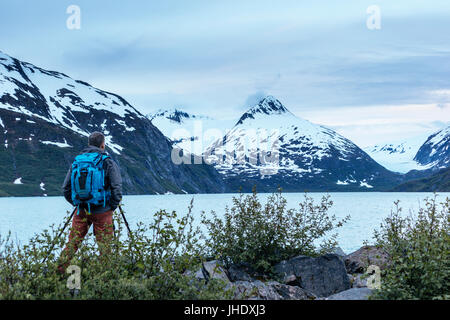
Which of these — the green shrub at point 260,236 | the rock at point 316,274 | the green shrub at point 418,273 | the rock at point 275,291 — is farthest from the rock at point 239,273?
the green shrub at point 418,273

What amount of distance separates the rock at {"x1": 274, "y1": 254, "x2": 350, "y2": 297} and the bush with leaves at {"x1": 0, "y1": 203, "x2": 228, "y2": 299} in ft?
14.9

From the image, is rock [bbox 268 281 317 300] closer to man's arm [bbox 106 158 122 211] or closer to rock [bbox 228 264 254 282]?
rock [bbox 228 264 254 282]

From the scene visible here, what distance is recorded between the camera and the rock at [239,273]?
13531 mm

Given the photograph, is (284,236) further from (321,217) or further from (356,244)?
(356,244)

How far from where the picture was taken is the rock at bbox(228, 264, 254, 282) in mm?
13531

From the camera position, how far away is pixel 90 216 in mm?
10617

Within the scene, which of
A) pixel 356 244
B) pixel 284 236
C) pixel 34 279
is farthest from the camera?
pixel 356 244

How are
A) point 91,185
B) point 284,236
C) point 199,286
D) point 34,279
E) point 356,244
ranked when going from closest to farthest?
A: point 34,279
point 199,286
point 91,185
point 284,236
point 356,244

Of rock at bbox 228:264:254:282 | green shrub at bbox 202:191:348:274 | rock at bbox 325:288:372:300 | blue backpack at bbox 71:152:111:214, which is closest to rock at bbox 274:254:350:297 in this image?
green shrub at bbox 202:191:348:274
